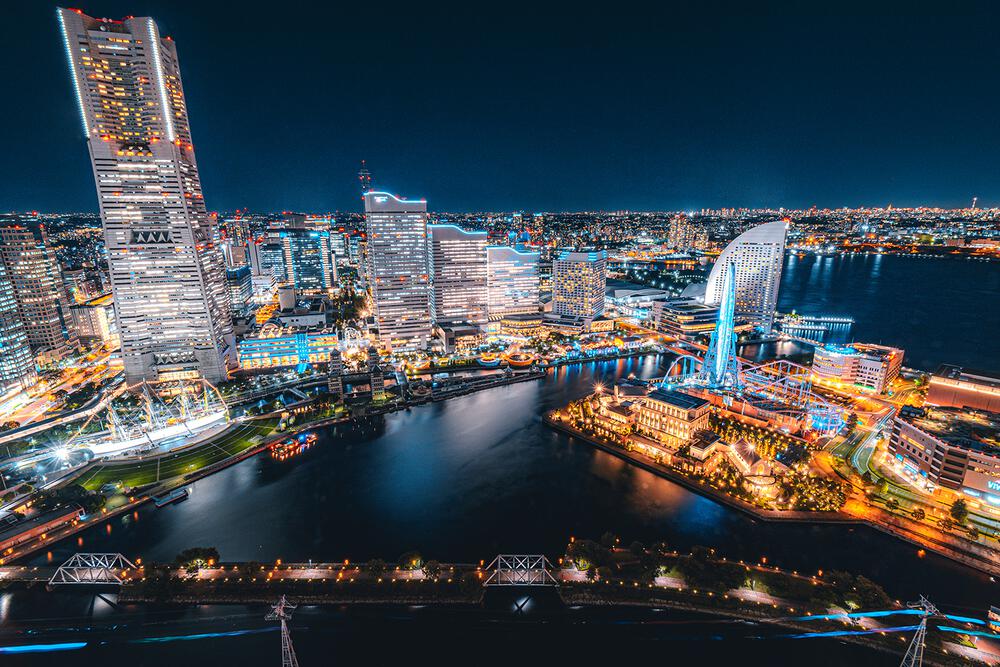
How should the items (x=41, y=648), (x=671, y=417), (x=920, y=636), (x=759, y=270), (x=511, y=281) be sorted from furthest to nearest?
(x=511, y=281) → (x=759, y=270) → (x=671, y=417) → (x=41, y=648) → (x=920, y=636)

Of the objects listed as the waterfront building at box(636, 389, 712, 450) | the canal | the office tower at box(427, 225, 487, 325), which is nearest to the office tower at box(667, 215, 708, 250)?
the office tower at box(427, 225, 487, 325)

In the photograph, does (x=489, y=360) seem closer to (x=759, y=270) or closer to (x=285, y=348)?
(x=285, y=348)

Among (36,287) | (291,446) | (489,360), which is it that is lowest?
(291,446)

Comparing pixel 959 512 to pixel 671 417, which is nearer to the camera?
pixel 959 512

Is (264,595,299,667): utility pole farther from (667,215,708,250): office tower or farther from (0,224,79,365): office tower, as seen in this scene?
(667,215,708,250): office tower

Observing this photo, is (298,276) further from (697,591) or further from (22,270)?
(697,591)

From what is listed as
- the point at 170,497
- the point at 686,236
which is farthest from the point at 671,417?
the point at 686,236
